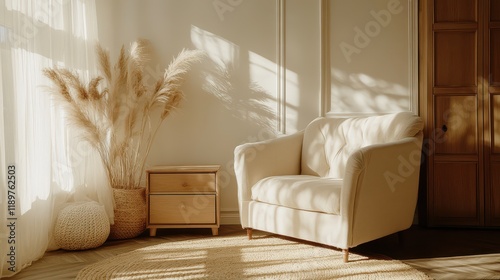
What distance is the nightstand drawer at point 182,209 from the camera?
3326 millimetres

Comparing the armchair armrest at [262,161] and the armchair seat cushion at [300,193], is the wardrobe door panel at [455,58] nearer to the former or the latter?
the armchair armrest at [262,161]

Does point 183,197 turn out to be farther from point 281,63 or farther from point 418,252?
point 418,252

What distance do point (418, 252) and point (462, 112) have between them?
1.17 metres

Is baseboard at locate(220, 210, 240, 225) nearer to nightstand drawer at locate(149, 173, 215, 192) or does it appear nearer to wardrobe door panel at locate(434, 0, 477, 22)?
nightstand drawer at locate(149, 173, 215, 192)

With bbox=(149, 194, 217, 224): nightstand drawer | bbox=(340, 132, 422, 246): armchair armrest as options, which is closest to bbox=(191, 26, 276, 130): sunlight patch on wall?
bbox=(149, 194, 217, 224): nightstand drawer

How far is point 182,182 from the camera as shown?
3338mm

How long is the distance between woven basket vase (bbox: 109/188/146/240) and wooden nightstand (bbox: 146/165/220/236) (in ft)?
0.30

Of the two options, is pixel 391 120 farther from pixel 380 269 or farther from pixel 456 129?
pixel 380 269

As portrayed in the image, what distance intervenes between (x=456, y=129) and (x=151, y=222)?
89.2 inches

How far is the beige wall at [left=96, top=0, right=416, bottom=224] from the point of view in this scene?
3.78 metres

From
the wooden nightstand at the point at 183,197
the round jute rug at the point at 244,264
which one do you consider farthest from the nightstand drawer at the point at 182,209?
the round jute rug at the point at 244,264

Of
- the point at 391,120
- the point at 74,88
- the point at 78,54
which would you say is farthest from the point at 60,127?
the point at 391,120

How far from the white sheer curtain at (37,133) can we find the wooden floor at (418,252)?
0.59ft

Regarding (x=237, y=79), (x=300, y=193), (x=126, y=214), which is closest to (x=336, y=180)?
(x=300, y=193)
